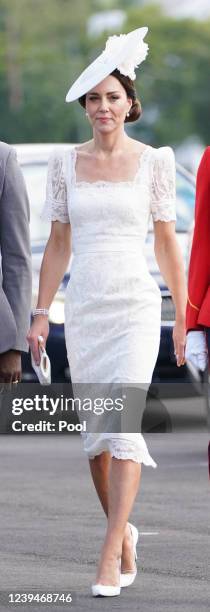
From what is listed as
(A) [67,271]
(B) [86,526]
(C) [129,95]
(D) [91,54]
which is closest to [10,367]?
(C) [129,95]

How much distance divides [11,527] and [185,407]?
634 cm

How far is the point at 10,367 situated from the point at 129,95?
1.06 m

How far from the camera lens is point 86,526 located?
31.4 ft

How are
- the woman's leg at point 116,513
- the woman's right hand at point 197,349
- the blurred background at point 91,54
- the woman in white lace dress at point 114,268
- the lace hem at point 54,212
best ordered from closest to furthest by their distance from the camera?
the woman's right hand at point 197,349, the woman's leg at point 116,513, the woman in white lace dress at point 114,268, the lace hem at point 54,212, the blurred background at point 91,54

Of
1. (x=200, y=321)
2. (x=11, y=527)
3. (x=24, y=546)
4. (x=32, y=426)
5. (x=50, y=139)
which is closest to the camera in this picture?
(x=200, y=321)

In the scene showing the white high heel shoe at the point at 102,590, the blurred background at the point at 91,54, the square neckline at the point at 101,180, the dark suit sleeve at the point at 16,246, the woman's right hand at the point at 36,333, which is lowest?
the blurred background at the point at 91,54

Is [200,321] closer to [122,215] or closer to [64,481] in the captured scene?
[122,215]

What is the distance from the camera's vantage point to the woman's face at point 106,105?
7684 mm

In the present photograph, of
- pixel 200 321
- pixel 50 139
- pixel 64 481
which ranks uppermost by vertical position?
pixel 200 321

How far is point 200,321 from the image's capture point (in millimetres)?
7160

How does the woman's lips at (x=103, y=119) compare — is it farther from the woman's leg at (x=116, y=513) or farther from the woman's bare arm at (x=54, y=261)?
the woman's leg at (x=116, y=513)

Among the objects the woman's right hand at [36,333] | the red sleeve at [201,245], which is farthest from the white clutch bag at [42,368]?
the red sleeve at [201,245]

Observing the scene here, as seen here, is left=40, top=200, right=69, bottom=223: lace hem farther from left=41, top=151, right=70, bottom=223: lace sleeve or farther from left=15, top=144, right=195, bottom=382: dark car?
left=15, top=144, right=195, bottom=382: dark car

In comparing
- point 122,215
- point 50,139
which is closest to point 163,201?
point 122,215
